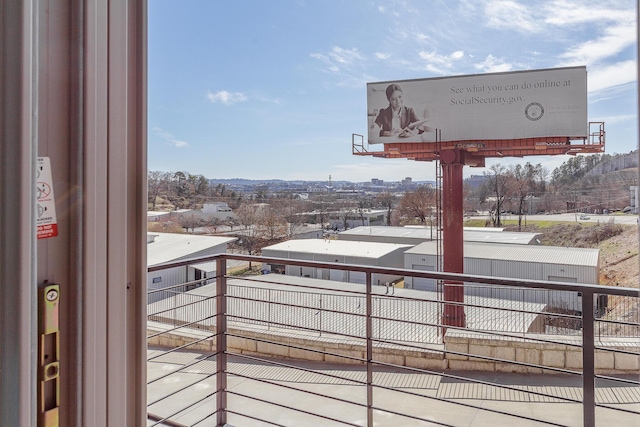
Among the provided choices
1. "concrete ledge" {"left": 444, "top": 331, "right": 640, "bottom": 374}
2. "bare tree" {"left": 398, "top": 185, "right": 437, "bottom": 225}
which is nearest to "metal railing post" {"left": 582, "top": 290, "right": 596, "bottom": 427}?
"concrete ledge" {"left": 444, "top": 331, "right": 640, "bottom": 374}

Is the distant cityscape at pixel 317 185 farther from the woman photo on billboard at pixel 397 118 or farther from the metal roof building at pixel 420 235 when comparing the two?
the woman photo on billboard at pixel 397 118

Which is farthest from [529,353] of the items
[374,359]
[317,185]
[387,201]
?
[317,185]

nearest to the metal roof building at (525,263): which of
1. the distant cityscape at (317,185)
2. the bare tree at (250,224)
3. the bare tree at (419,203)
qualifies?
the bare tree at (419,203)

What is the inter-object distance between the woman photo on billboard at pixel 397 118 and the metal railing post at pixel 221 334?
3.77 meters

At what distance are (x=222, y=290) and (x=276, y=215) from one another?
201 cm

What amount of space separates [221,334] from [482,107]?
4.07 meters

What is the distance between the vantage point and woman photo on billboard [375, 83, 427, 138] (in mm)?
4910

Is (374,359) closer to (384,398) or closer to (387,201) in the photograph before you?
(384,398)

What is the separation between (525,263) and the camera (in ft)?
14.0

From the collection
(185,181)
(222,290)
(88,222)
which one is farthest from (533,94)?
(88,222)

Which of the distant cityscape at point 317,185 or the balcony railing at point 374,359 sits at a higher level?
the distant cityscape at point 317,185

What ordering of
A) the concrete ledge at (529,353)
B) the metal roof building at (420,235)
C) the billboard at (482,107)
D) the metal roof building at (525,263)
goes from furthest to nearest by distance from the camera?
the billboard at (482,107) → the metal roof building at (420,235) → the metal roof building at (525,263) → the concrete ledge at (529,353)

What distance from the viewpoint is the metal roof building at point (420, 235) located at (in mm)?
4117

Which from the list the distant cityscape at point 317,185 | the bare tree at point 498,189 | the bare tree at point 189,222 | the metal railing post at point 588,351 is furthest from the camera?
the bare tree at point 498,189
